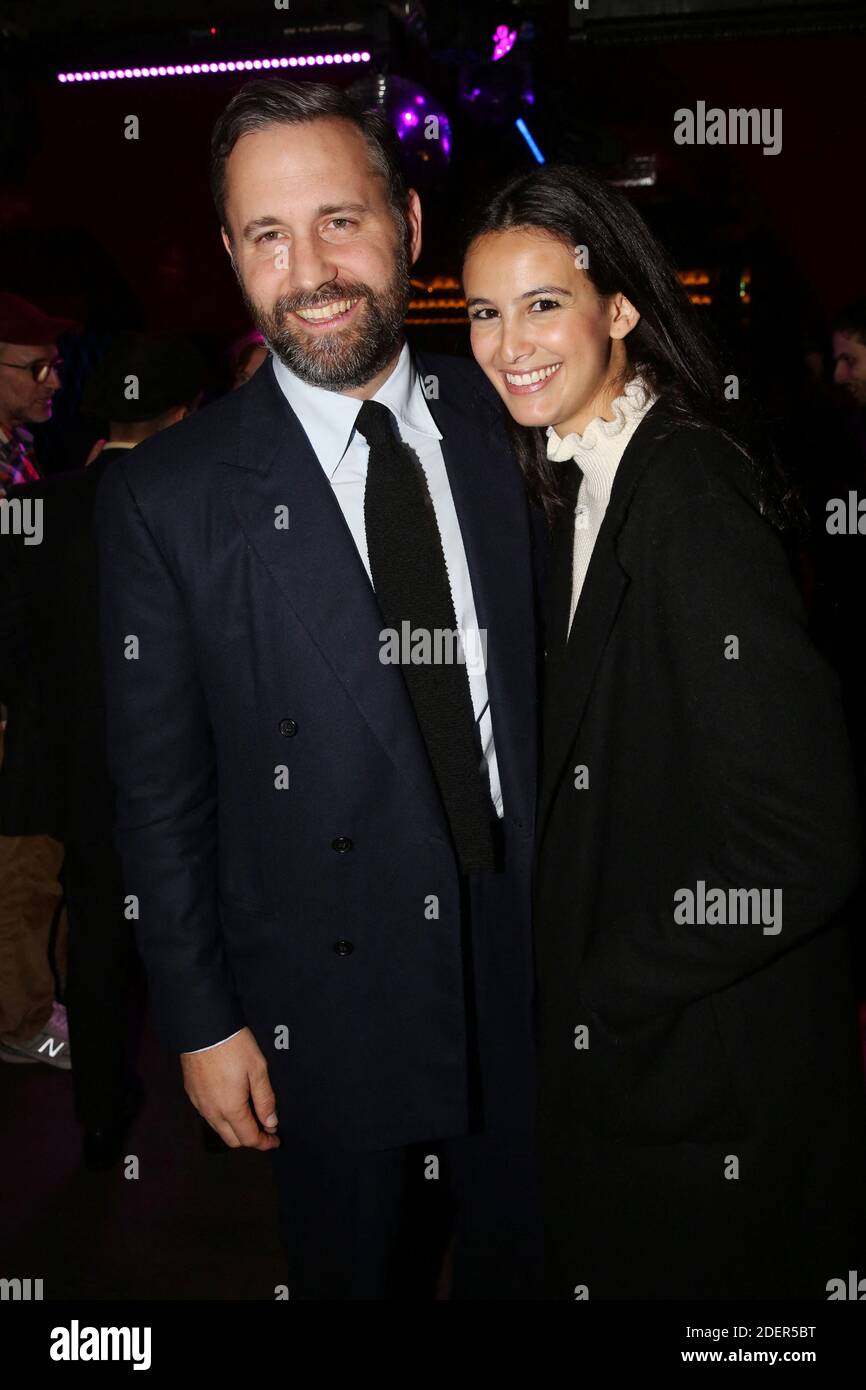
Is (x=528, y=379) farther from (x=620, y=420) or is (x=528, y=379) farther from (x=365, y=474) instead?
(x=365, y=474)

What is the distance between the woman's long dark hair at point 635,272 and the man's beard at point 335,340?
17cm

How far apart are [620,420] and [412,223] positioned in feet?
1.86

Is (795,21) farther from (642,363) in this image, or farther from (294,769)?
(294,769)

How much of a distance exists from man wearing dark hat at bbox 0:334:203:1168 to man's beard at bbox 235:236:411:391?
1247 mm

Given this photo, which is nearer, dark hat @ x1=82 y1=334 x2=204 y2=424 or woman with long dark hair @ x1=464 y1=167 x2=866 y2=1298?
woman with long dark hair @ x1=464 y1=167 x2=866 y2=1298

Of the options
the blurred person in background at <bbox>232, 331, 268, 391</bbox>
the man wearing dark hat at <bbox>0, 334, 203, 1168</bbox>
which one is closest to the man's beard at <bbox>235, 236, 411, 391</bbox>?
the man wearing dark hat at <bbox>0, 334, 203, 1168</bbox>

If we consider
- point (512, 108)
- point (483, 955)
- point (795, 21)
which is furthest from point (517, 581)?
point (512, 108)

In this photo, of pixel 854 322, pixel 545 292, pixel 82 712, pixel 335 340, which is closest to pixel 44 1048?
pixel 82 712

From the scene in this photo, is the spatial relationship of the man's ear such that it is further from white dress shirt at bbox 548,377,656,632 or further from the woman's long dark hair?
white dress shirt at bbox 548,377,656,632

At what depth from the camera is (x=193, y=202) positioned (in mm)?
5082

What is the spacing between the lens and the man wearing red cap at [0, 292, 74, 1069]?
10.5 ft

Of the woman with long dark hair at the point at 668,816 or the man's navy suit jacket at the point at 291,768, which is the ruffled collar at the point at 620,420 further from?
the man's navy suit jacket at the point at 291,768

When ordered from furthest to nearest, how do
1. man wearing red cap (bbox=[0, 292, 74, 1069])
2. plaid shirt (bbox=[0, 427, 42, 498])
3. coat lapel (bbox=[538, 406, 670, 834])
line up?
plaid shirt (bbox=[0, 427, 42, 498]) → man wearing red cap (bbox=[0, 292, 74, 1069]) → coat lapel (bbox=[538, 406, 670, 834])
